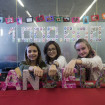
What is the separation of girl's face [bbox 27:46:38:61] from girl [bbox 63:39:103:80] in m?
0.40

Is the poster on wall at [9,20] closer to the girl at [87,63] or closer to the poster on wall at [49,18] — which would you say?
the poster on wall at [49,18]

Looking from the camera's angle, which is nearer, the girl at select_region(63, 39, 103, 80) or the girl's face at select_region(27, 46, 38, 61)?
the girl at select_region(63, 39, 103, 80)

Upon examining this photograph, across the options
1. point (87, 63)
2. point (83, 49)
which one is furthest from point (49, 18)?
point (87, 63)

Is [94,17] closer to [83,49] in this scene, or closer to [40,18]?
[40,18]

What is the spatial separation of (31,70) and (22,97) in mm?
219

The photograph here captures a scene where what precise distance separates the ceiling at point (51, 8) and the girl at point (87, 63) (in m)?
2.24

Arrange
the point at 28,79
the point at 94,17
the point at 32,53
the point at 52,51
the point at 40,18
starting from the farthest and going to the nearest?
the point at 40,18 → the point at 94,17 → the point at 52,51 → the point at 32,53 → the point at 28,79

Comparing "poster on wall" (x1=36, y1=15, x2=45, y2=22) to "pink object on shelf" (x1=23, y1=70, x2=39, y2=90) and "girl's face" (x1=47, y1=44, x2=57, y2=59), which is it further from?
"pink object on shelf" (x1=23, y1=70, x2=39, y2=90)

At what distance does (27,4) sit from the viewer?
317cm

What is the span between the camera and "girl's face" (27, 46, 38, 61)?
1120mm

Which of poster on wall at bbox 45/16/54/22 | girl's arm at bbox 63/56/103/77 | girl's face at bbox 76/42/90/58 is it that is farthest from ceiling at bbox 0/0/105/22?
girl's arm at bbox 63/56/103/77

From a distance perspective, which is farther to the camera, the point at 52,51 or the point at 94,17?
the point at 94,17

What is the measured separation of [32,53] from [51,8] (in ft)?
7.96

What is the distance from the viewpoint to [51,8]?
323cm
